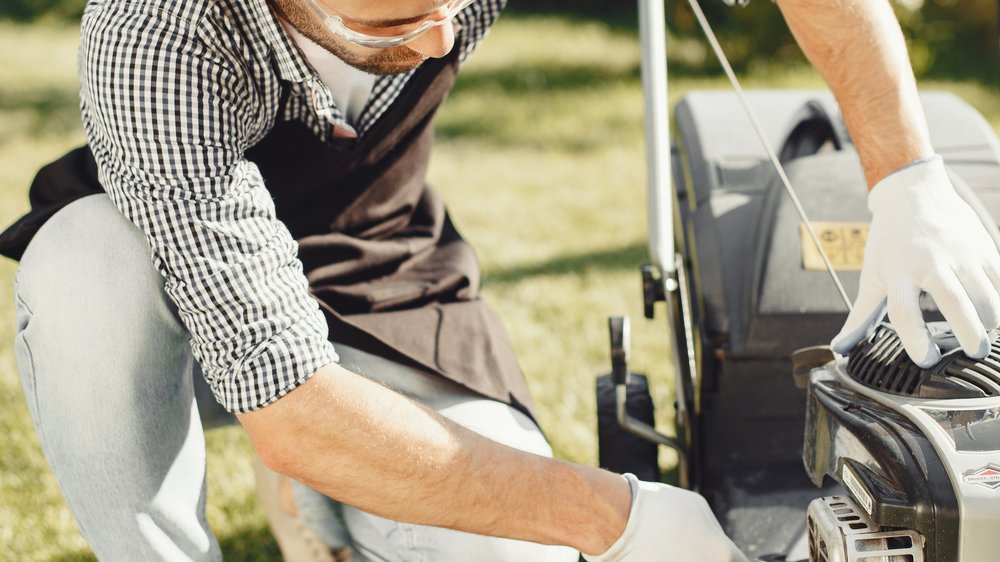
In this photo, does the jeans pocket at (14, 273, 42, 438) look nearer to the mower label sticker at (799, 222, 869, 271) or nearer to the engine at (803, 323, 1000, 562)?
the engine at (803, 323, 1000, 562)

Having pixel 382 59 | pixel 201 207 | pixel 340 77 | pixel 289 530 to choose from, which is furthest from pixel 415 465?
pixel 289 530

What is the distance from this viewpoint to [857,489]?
1143mm

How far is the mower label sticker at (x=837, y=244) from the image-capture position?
1.65 metres

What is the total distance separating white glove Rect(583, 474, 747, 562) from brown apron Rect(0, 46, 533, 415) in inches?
15.7

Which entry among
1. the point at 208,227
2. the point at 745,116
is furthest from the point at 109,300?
the point at 745,116

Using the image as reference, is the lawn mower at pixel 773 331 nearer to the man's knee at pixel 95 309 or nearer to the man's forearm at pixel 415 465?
the man's forearm at pixel 415 465

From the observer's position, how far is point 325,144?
5.18 ft

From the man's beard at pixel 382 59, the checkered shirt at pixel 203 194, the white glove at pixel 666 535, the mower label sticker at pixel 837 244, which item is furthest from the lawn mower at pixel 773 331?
the checkered shirt at pixel 203 194

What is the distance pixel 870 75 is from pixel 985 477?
0.65 meters

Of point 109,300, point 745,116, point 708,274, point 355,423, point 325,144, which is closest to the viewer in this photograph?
point 355,423

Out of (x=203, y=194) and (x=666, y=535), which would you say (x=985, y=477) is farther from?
(x=203, y=194)

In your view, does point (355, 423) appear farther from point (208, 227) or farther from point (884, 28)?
point (884, 28)

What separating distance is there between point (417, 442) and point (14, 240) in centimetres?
66

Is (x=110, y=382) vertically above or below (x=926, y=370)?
below
